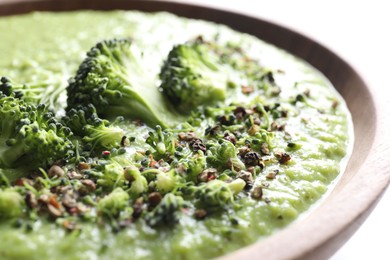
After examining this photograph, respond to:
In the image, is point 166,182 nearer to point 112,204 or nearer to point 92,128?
point 112,204

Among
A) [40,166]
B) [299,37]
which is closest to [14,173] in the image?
[40,166]

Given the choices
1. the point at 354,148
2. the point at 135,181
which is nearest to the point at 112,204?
the point at 135,181

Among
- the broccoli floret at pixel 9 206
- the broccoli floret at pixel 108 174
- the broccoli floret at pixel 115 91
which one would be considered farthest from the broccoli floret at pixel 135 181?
the broccoli floret at pixel 115 91

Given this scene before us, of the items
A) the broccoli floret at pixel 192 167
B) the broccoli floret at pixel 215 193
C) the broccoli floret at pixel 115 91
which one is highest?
the broccoli floret at pixel 115 91

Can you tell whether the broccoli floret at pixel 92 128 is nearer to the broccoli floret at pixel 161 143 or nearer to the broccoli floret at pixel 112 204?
the broccoli floret at pixel 161 143

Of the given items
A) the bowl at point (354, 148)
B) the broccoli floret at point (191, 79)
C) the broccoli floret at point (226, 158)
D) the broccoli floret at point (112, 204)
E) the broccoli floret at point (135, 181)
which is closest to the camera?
the bowl at point (354, 148)

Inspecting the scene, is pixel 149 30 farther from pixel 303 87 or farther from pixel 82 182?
pixel 82 182
